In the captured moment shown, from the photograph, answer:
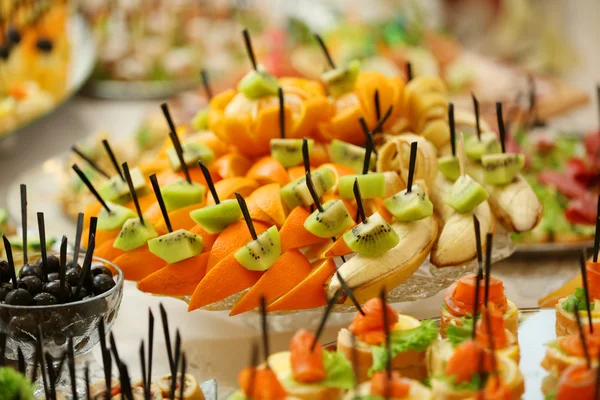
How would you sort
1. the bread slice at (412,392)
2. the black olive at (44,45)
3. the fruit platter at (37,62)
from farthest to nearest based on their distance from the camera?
the black olive at (44,45), the fruit platter at (37,62), the bread slice at (412,392)

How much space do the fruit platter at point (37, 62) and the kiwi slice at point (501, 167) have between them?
4.68ft

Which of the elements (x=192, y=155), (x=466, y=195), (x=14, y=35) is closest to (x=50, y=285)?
(x=192, y=155)

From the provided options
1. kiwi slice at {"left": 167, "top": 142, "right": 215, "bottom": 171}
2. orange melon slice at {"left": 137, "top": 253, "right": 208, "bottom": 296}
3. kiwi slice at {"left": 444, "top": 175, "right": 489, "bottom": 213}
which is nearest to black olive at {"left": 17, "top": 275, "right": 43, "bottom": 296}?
orange melon slice at {"left": 137, "top": 253, "right": 208, "bottom": 296}

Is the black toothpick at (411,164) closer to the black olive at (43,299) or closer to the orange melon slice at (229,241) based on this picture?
the orange melon slice at (229,241)

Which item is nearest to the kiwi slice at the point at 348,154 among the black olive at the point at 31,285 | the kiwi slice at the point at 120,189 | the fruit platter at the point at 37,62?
the kiwi slice at the point at 120,189

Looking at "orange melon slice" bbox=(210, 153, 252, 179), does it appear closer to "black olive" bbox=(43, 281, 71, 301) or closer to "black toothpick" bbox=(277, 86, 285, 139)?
"black toothpick" bbox=(277, 86, 285, 139)

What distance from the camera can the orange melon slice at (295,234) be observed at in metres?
1.25

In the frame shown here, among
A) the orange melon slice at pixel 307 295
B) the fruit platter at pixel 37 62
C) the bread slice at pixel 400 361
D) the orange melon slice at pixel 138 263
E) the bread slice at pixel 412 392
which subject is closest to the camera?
the bread slice at pixel 412 392

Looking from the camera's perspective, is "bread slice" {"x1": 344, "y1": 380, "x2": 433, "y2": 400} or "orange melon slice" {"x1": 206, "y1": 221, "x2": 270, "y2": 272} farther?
"orange melon slice" {"x1": 206, "y1": 221, "x2": 270, "y2": 272}

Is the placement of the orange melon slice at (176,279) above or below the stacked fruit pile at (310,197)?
below

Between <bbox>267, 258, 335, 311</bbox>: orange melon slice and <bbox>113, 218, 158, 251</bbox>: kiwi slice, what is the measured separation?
0.25 m

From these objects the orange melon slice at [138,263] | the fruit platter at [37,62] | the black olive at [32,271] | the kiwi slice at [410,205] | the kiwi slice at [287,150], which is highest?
the fruit platter at [37,62]

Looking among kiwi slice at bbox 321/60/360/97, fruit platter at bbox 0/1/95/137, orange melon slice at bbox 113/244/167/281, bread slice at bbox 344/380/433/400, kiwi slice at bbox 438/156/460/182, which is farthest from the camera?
fruit platter at bbox 0/1/95/137

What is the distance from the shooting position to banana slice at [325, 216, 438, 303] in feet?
3.85
